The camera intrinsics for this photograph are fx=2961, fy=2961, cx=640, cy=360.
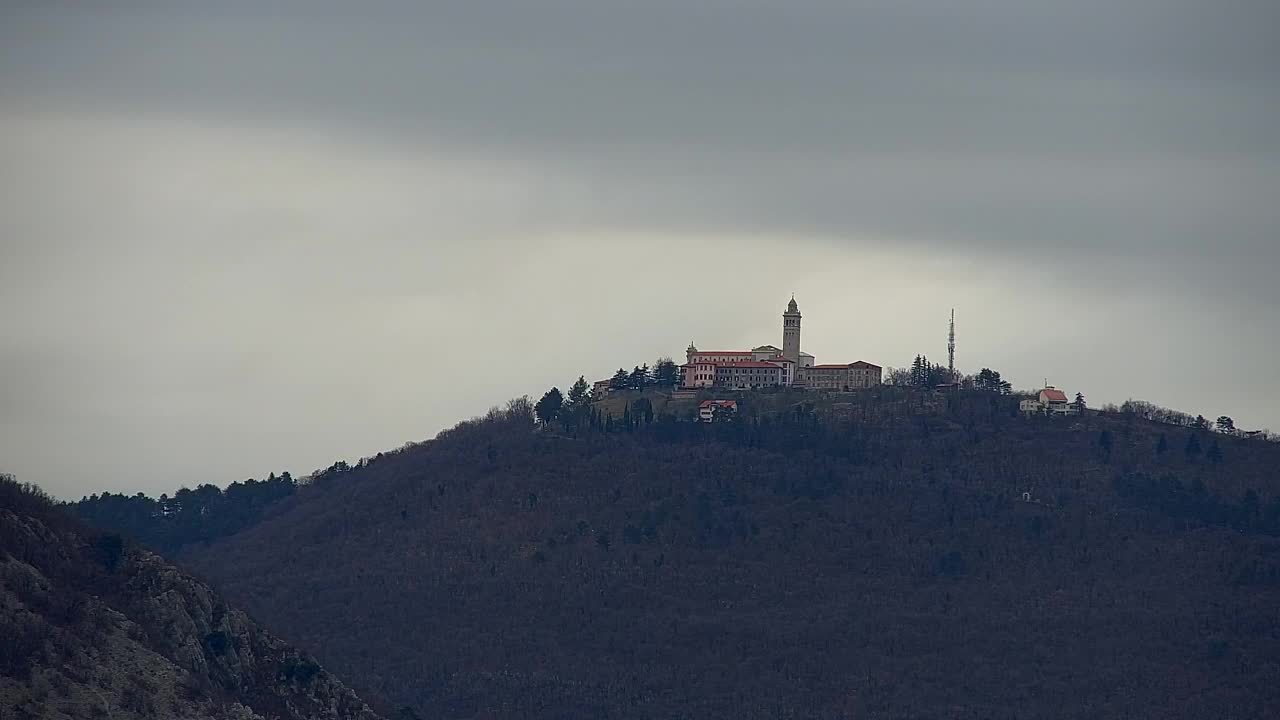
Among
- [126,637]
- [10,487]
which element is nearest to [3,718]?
[126,637]

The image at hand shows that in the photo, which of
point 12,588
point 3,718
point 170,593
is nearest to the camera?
point 3,718

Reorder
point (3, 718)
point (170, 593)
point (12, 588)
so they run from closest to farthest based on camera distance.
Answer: point (3, 718), point (12, 588), point (170, 593)

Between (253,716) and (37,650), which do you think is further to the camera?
(253,716)

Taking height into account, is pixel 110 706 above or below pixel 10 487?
below

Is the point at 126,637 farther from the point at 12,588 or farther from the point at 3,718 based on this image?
the point at 3,718
